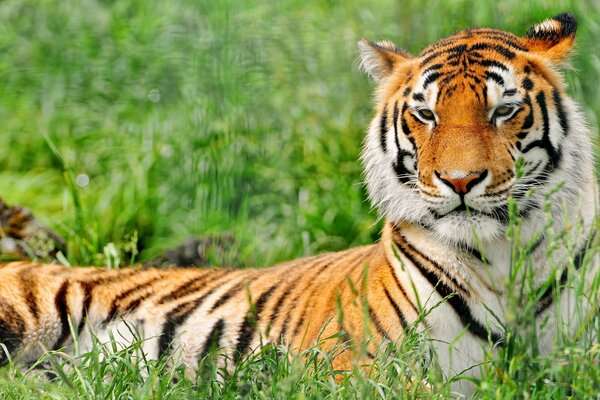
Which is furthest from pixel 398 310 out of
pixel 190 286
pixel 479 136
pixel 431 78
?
pixel 190 286

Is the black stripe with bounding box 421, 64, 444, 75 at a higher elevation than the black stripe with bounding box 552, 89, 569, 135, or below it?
higher

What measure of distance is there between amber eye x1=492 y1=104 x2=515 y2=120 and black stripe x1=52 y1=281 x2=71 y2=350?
6.53ft

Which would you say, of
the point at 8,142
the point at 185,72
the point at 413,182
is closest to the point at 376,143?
the point at 413,182

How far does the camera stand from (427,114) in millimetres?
3652

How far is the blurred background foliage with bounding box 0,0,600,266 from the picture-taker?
18.8 ft

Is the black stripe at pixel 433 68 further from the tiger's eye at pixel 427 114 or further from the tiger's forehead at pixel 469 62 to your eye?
the tiger's eye at pixel 427 114

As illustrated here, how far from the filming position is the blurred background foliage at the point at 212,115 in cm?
573

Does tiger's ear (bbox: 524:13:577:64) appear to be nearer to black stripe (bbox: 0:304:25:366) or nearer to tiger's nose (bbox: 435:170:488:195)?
tiger's nose (bbox: 435:170:488:195)

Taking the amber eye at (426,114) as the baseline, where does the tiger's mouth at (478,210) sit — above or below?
below

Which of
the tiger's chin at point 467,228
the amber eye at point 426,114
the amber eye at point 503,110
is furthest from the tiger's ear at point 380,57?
the tiger's chin at point 467,228

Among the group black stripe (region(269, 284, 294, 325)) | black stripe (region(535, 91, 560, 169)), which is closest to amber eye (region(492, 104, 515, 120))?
black stripe (region(535, 91, 560, 169))

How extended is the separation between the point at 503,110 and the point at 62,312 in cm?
204

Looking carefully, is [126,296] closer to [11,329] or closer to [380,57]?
[11,329]

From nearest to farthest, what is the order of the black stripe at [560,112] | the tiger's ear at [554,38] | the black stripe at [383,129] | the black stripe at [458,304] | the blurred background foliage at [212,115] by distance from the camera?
the black stripe at [458,304], the black stripe at [560,112], the tiger's ear at [554,38], the black stripe at [383,129], the blurred background foliage at [212,115]
